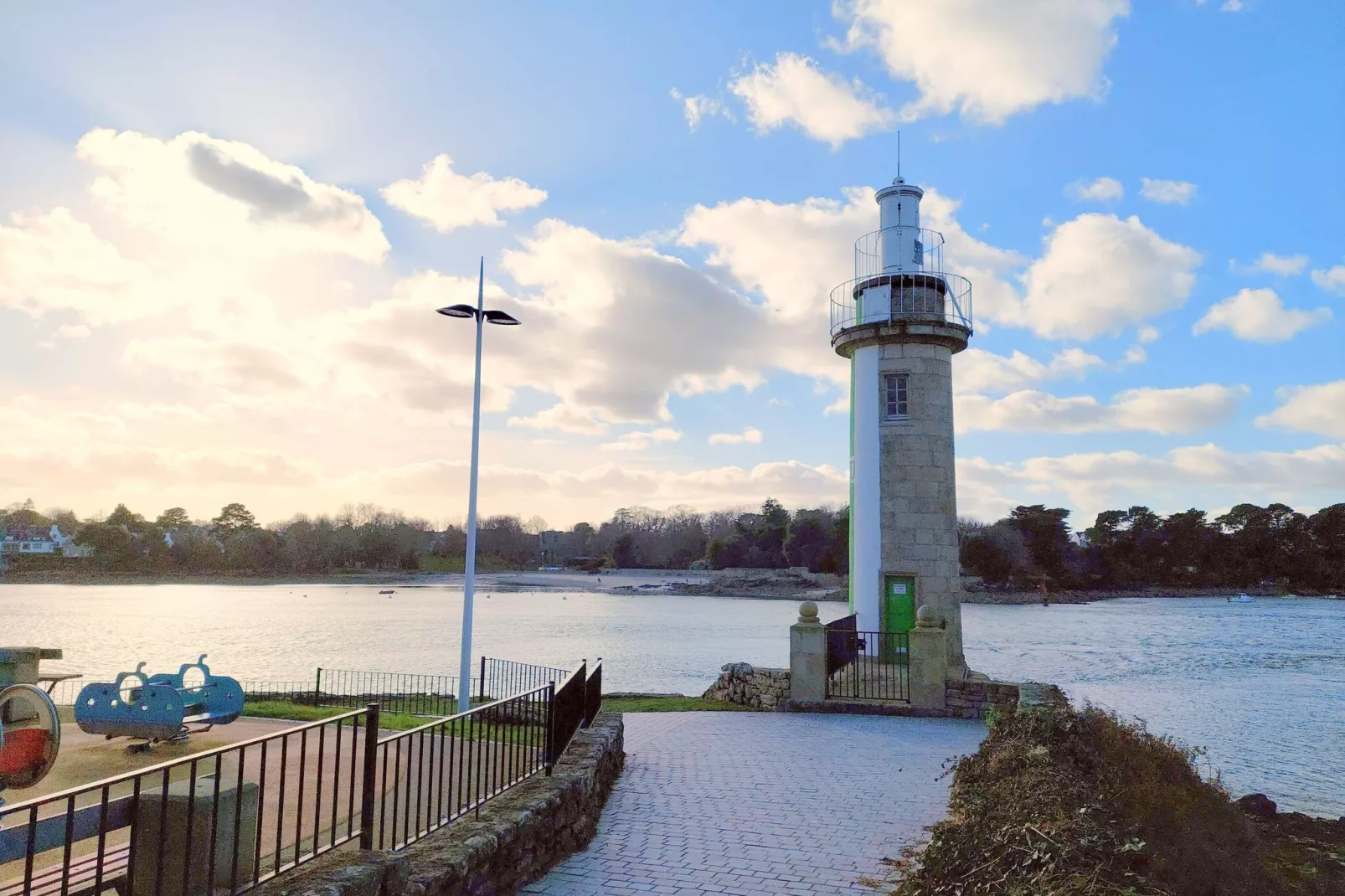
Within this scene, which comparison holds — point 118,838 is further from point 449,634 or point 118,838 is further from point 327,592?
point 327,592

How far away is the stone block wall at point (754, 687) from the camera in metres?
15.0

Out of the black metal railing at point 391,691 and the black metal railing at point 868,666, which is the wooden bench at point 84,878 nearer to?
the black metal railing at point 391,691

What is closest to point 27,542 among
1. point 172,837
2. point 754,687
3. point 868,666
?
point 754,687

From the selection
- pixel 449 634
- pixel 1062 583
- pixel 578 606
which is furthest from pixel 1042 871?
pixel 1062 583

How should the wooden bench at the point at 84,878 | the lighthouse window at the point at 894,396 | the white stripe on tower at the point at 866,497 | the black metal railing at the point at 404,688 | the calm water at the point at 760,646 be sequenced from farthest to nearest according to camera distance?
the calm water at the point at 760,646 < the black metal railing at the point at 404,688 < the lighthouse window at the point at 894,396 < the white stripe on tower at the point at 866,497 < the wooden bench at the point at 84,878

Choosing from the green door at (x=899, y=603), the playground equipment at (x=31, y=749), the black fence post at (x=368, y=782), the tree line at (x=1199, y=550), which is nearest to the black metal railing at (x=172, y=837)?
the black fence post at (x=368, y=782)

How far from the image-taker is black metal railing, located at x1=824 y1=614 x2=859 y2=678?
15.2 meters

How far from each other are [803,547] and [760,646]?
5857 cm

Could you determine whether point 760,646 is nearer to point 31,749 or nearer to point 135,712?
point 135,712

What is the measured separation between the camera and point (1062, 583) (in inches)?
3647

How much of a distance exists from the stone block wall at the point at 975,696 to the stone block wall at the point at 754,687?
8.89 feet

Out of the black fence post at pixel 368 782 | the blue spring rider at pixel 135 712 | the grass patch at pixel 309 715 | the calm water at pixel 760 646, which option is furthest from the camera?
the calm water at pixel 760 646

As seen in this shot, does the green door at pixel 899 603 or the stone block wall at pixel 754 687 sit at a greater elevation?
the green door at pixel 899 603

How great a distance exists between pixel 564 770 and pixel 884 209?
16.0 metres
